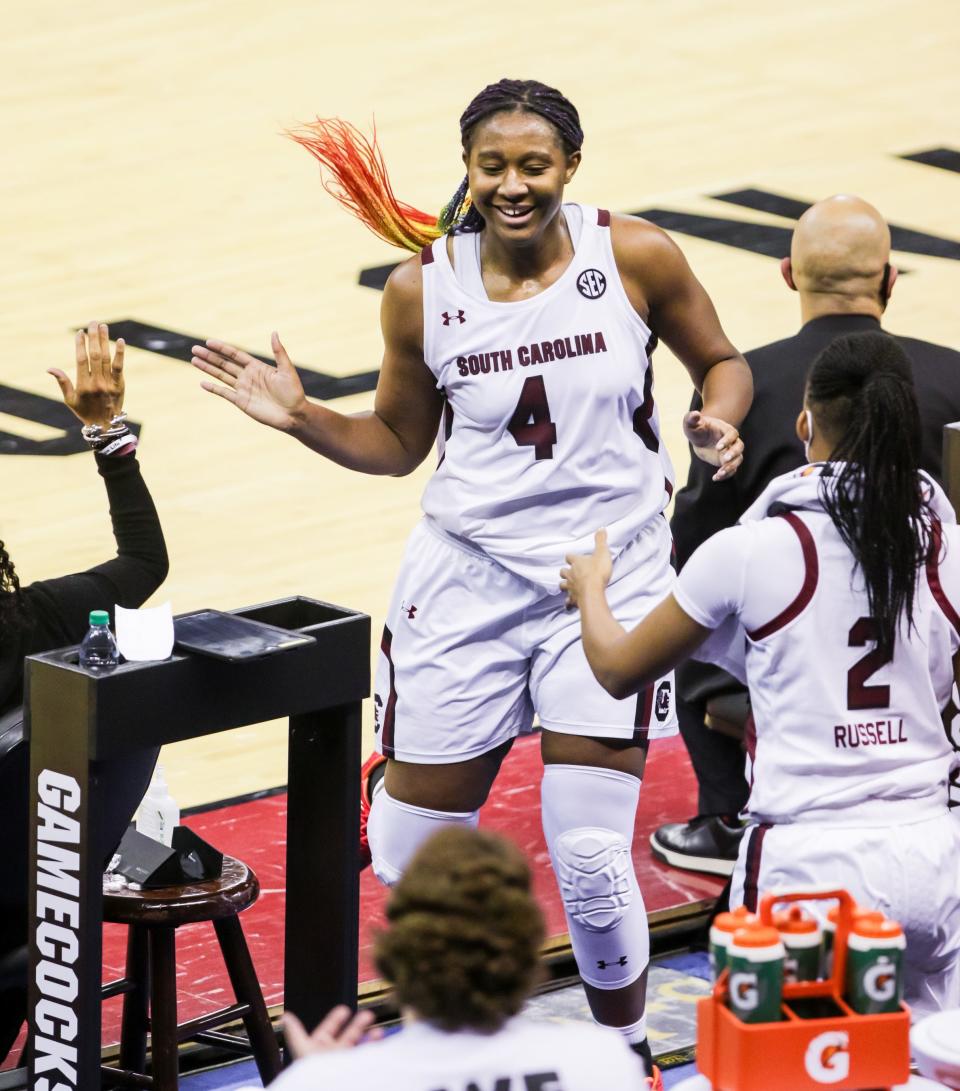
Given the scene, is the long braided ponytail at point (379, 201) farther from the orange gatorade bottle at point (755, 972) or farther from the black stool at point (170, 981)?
the orange gatorade bottle at point (755, 972)

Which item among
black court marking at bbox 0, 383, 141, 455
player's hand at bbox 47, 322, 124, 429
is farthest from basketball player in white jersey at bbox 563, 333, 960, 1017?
black court marking at bbox 0, 383, 141, 455

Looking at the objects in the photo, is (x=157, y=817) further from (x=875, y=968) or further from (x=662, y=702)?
(x=875, y=968)

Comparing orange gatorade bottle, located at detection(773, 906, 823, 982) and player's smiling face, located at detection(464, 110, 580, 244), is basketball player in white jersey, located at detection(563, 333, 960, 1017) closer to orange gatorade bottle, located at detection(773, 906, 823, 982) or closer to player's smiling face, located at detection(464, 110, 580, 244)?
orange gatorade bottle, located at detection(773, 906, 823, 982)

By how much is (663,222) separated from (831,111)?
2027 millimetres

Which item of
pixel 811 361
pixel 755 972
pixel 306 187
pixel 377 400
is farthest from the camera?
pixel 306 187

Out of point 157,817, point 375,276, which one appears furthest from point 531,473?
point 375,276

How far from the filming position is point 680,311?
14.9 ft

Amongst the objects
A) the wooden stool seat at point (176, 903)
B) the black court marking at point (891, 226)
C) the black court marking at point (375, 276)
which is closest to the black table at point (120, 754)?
the wooden stool seat at point (176, 903)

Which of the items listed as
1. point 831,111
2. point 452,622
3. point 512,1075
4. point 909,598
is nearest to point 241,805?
point 452,622

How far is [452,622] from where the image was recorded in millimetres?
4516

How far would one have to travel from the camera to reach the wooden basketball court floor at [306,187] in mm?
7715

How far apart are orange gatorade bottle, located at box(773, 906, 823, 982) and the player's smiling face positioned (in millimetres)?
1604

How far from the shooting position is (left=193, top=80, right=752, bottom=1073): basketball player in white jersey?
4.37 metres

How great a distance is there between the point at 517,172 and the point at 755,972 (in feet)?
5.77
